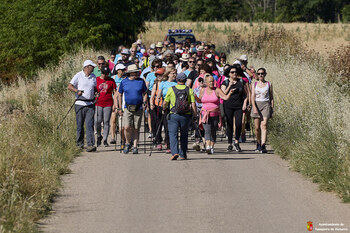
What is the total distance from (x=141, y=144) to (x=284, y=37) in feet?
60.4

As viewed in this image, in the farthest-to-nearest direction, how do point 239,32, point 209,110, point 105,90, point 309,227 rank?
point 239,32, point 105,90, point 209,110, point 309,227

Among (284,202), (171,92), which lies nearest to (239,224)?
(284,202)

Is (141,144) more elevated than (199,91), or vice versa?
(199,91)

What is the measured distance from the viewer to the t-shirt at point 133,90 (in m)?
15.6

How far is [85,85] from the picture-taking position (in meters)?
16.1

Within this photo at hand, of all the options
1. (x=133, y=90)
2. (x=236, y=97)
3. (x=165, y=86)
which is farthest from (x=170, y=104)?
(x=236, y=97)

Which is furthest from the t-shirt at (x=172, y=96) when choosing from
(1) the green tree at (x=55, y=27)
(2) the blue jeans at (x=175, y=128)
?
(1) the green tree at (x=55, y=27)

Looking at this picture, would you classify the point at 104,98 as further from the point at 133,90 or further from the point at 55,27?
the point at 55,27

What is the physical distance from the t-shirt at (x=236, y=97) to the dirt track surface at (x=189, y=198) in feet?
5.37

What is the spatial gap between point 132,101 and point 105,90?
50.7 inches

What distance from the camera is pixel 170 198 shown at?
10.8m

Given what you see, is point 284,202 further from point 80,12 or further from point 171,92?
point 80,12

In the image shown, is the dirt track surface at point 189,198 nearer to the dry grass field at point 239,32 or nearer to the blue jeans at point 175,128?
the blue jeans at point 175,128

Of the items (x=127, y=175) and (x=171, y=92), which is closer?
(x=127, y=175)
